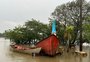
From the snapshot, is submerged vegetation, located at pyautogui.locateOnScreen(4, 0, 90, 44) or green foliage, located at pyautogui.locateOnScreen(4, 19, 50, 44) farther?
green foliage, located at pyautogui.locateOnScreen(4, 19, 50, 44)

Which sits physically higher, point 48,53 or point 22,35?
point 22,35

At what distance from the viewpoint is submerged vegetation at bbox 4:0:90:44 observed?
36.9m

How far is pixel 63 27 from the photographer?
142 feet

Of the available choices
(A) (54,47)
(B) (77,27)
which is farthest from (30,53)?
(B) (77,27)

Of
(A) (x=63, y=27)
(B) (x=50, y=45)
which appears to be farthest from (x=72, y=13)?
(B) (x=50, y=45)

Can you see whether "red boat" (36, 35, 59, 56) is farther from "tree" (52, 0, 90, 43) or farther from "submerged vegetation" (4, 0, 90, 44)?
"tree" (52, 0, 90, 43)

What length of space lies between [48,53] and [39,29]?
1041 inches

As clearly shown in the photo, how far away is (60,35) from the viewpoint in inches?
1796

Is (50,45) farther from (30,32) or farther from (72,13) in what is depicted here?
(30,32)

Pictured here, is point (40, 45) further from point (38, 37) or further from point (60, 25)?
point (38, 37)

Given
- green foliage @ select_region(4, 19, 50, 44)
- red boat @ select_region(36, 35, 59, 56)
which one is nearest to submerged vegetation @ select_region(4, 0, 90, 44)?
green foliage @ select_region(4, 19, 50, 44)

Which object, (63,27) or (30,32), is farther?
(30,32)

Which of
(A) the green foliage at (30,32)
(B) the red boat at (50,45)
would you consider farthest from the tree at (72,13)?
(B) the red boat at (50,45)

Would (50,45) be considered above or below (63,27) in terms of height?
below
